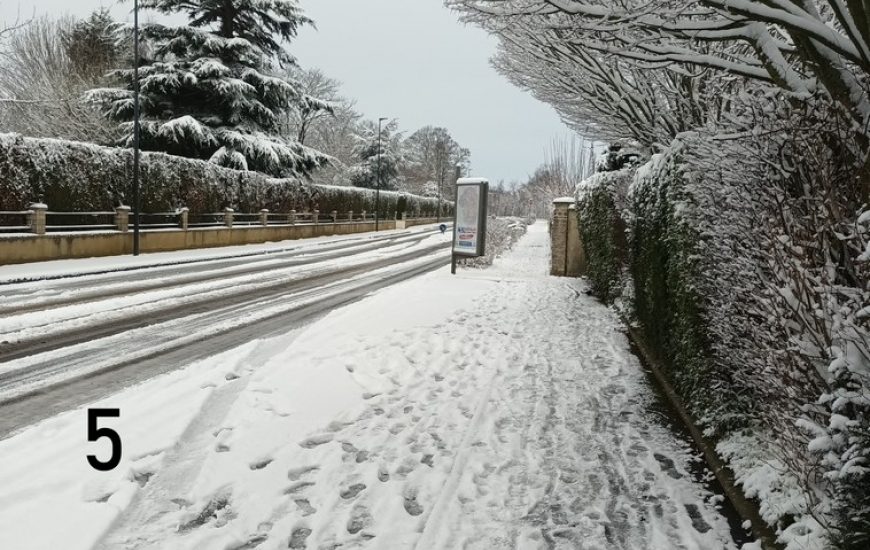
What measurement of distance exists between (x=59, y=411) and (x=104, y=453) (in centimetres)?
108

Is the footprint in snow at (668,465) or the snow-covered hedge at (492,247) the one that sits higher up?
the snow-covered hedge at (492,247)

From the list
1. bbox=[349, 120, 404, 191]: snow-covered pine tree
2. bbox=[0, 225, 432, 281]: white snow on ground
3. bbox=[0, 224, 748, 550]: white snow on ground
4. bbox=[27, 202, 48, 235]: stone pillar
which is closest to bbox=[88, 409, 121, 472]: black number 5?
bbox=[0, 224, 748, 550]: white snow on ground

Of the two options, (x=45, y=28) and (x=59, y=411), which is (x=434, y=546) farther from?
(x=45, y=28)

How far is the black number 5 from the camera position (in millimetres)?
3711

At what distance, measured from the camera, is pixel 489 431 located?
4535 mm

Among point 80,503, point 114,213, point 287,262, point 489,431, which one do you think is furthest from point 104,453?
point 114,213

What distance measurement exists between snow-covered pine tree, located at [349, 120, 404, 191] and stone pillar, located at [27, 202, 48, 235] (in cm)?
3932

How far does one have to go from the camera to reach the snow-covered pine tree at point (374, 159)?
178ft

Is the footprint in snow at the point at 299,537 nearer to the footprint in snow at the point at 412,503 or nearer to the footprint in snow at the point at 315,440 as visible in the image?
the footprint in snow at the point at 412,503

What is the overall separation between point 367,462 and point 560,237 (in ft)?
41.6

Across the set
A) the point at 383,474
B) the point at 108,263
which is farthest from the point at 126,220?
the point at 383,474

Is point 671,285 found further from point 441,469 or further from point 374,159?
point 374,159

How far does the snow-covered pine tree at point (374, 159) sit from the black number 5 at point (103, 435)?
49.9 meters

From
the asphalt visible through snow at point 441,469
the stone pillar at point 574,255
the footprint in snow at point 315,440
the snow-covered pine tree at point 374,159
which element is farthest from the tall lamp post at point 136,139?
the snow-covered pine tree at point 374,159
